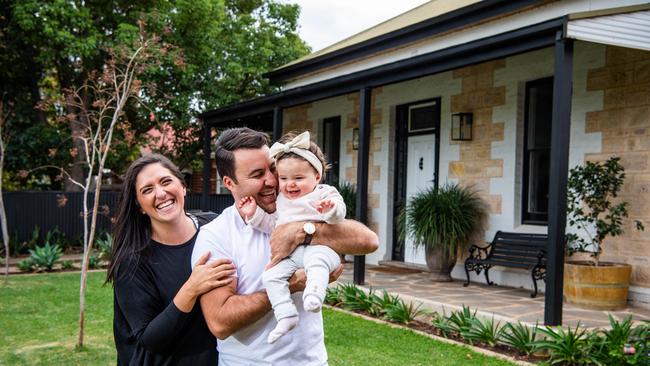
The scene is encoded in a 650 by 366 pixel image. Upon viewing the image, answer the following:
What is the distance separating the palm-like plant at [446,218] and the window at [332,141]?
11.1 feet

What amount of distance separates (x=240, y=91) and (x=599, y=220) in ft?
36.6

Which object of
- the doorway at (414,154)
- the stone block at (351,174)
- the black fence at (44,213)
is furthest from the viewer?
the black fence at (44,213)

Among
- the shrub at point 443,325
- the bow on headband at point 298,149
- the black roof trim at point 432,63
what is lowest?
the shrub at point 443,325

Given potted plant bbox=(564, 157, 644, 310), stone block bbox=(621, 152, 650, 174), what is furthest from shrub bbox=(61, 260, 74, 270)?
stone block bbox=(621, 152, 650, 174)

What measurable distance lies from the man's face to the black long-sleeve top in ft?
1.40

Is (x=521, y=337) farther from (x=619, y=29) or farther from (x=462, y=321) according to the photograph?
(x=619, y=29)

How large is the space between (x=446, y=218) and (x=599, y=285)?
2285 mm

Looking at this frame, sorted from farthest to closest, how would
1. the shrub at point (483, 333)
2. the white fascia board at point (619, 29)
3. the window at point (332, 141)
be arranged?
the window at point (332, 141) < the shrub at point (483, 333) < the white fascia board at point (619, 29)

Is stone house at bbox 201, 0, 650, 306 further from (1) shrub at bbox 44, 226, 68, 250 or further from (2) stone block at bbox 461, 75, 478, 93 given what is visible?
(1) shrub at bbox 44, 226, 68, 250

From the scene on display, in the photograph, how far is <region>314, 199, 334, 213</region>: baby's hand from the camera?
1.97 metres

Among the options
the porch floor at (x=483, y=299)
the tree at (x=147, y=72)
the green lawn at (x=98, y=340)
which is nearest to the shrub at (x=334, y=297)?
the green lawn at (x=98, y=340)

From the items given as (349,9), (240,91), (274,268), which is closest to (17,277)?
(240,91)

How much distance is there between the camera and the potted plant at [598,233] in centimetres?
630

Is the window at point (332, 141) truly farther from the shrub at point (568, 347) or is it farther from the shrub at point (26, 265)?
the shrub at point (568, 347)
